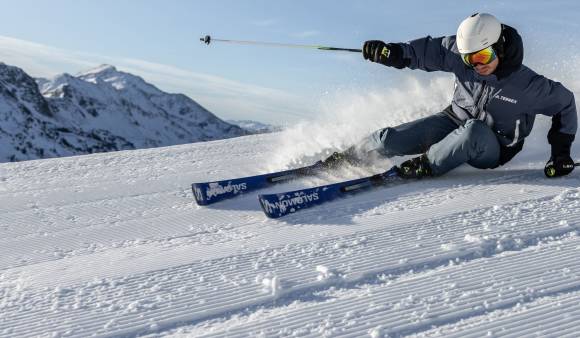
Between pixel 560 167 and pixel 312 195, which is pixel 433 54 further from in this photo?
pixel 312 195

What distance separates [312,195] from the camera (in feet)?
12.1

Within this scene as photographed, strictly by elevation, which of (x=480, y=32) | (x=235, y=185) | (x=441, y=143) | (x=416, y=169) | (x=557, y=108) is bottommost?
(x=235, y=185)

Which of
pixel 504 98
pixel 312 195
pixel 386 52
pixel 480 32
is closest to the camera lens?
pixel 480 32

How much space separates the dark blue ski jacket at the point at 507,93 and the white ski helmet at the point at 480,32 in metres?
0.10

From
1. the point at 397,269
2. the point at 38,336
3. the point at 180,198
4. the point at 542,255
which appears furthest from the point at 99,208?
the point at 542,255

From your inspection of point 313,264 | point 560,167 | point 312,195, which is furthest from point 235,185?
point 560,167

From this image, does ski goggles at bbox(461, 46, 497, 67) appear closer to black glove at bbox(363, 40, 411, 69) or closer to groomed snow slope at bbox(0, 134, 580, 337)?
black glove at bbox(363, 40, 411, 69)

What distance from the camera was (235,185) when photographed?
4.21m

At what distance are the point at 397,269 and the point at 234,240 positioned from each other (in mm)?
1047

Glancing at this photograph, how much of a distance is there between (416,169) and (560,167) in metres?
1.03

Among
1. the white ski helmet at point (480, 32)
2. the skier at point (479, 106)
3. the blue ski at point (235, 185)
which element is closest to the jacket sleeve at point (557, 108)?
the skier at point (479, 106)

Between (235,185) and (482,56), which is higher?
(482,56)

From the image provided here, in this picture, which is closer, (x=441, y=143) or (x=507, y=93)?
(x=507, y=93)

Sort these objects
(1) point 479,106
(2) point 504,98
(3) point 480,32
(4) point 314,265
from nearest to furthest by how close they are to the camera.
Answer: (4) point 314,265
(3) point 480,32
(2) point 504,98
(1) point 479,106
